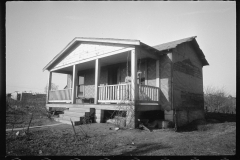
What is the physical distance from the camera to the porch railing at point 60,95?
11644 millimetres

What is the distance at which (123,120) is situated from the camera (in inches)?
285

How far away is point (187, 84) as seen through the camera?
416 inches

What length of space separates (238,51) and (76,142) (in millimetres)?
Result: 4890

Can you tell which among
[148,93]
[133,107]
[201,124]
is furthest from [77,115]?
[201,124]

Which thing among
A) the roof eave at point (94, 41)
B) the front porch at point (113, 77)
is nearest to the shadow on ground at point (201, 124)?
the front porch at point (113, 77)

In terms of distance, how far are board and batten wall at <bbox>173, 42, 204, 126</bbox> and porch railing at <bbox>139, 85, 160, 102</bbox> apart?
3.66 ft

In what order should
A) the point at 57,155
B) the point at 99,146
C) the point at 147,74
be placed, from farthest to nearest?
the point at 147,74 → the point at 99,146 → the point at 57,155

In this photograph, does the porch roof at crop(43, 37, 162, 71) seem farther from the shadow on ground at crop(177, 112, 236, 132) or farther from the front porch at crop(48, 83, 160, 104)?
the shadow on ground at crop(177, 112, 236, 132)

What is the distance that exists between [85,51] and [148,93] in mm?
5216

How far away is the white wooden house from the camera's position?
25.1 ft

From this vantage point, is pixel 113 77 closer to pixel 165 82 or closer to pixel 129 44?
pixel 165 82

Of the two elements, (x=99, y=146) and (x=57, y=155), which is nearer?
(x=57, y=155)

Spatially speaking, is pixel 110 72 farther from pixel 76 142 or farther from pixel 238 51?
pixel 238 51

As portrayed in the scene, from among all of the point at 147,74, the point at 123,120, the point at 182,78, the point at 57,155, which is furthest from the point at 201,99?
the point at 57,155
